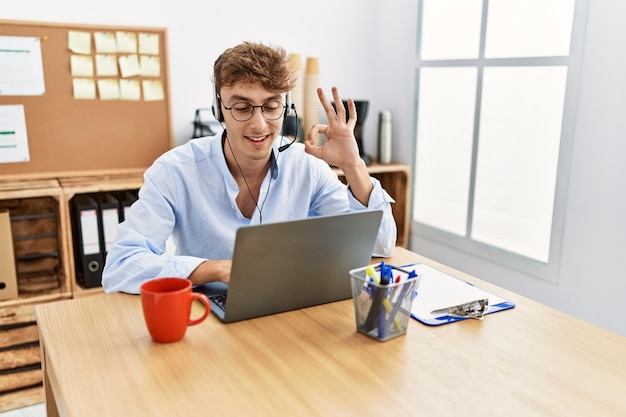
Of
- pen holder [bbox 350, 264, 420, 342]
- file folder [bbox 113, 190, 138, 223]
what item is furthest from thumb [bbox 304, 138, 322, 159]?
file folder [bbox 113, 190, 138, 223]

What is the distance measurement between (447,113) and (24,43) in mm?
1976

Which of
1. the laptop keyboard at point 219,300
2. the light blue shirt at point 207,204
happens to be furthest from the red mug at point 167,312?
the light blue shirt at point 207,204

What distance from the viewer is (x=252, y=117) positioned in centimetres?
141

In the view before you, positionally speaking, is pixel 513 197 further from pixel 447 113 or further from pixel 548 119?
pixel 447 113

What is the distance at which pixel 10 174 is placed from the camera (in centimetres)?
235

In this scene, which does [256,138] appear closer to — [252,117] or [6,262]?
[252,117]

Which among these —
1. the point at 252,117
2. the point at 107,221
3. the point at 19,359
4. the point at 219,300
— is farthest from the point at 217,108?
the point at 19,359

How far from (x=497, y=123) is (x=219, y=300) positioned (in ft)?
6.11

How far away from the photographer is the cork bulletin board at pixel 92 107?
2340 mm

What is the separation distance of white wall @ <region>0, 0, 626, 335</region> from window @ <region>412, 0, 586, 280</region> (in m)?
0.07

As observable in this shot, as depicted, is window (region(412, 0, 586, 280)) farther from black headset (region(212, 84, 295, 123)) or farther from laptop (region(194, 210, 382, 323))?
laptop (region(194, 210, 382, 323))

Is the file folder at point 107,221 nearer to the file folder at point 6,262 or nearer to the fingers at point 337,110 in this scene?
the file folder at point 6,262

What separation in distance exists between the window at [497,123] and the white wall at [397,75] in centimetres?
7

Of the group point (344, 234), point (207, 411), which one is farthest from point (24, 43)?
point (207, 411)
